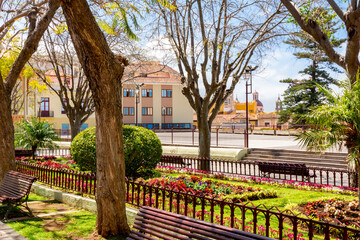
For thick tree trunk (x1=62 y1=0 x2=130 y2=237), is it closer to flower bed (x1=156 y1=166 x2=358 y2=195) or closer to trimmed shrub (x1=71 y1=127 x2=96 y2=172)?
trimmed shrub (x1=71 y1=127 x2=96 y2=172)

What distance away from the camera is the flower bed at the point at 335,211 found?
5727mm

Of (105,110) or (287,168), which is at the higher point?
(105,110)

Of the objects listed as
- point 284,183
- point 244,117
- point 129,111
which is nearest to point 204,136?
point 284,183

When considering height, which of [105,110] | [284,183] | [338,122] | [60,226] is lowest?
[60,226]

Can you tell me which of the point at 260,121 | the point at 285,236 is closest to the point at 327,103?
the point at 285,236

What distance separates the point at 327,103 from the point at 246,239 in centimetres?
321

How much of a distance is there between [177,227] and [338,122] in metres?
3.10

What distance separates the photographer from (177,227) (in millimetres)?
3947

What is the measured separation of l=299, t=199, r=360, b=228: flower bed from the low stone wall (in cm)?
334

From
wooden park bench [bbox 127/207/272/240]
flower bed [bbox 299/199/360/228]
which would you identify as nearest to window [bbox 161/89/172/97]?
flower bed [bbox 299/199/360/228]

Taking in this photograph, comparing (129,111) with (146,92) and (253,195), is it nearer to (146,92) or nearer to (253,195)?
(146,92)

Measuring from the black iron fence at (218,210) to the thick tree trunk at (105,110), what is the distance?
0.83m

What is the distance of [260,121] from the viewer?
87.6 metres

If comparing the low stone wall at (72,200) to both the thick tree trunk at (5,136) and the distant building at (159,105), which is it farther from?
the distant building at (159,105)
